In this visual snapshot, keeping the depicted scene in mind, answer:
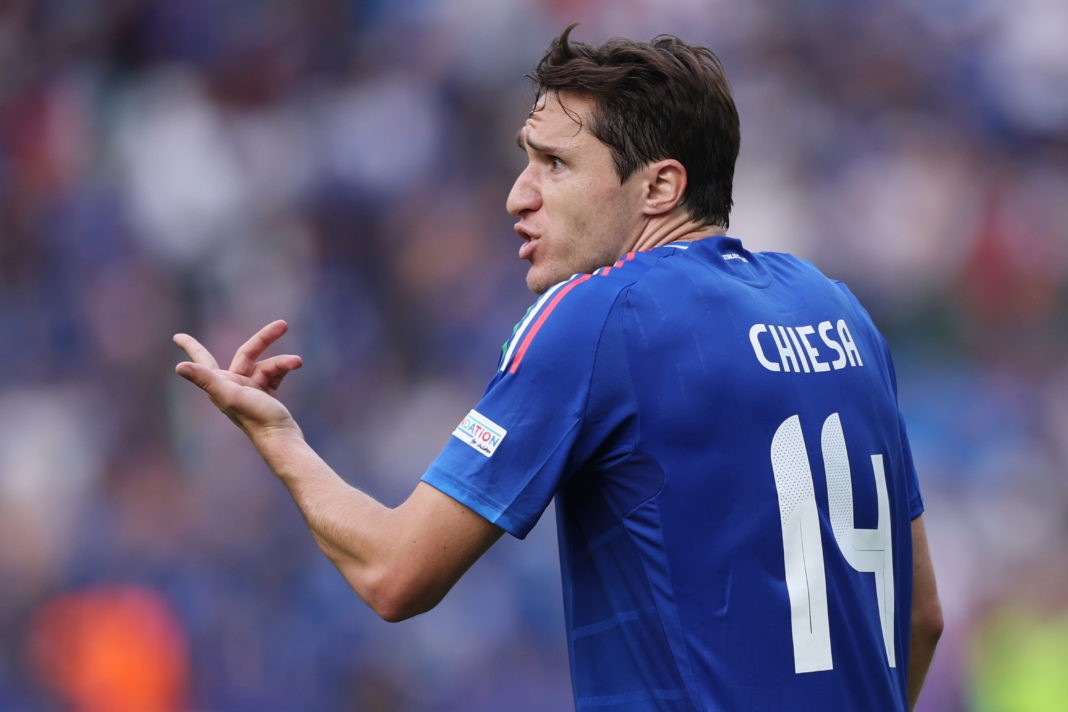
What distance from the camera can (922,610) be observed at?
2.96 meters

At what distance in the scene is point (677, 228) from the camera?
9.16 feet

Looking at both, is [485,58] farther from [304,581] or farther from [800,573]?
[800,573]

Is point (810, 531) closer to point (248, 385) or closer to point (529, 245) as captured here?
point (529, 245)

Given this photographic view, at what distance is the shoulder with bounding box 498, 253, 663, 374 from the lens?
241cm

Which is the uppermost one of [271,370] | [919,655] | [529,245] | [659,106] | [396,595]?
[659,106]

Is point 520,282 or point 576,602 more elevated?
point 520,282

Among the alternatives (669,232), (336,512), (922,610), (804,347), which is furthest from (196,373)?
(922,610)

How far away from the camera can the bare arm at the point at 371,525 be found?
2.40m

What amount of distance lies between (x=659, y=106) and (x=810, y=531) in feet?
2.89

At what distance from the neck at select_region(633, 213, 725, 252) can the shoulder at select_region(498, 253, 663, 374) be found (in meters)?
0.27

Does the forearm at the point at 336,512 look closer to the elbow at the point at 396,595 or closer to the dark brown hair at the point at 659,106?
the elbow at the point at 396,595

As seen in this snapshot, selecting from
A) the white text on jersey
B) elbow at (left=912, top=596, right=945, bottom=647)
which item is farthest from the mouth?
elbow at (left=912, top=596, right=945, bottom=647)

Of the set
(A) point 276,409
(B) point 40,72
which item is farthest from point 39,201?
(A) point 276,409

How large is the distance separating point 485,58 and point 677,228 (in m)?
5.50
